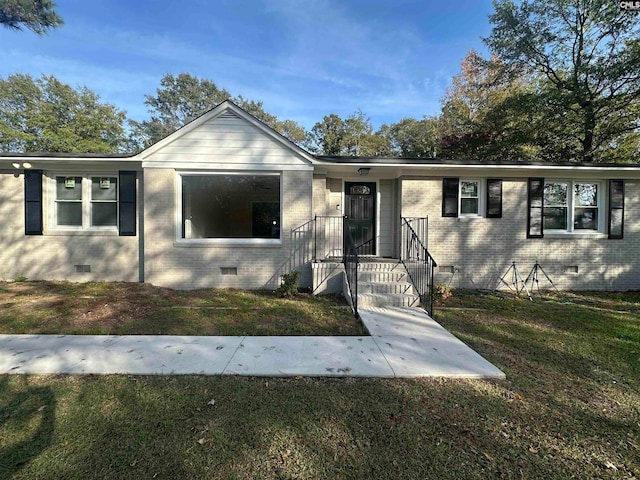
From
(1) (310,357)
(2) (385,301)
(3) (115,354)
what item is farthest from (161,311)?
(2) (385,301)

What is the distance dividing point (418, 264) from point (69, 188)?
9.13 meters

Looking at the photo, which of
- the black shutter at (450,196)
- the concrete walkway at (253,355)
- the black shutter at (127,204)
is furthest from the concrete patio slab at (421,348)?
the black shutter at (127,204)

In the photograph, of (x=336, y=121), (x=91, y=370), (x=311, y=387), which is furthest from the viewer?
(x=336, y=121)

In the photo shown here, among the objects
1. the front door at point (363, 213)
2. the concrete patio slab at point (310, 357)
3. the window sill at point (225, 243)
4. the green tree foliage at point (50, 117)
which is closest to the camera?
the concrete patio slab at point (310, 357)

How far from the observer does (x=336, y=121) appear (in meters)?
31.8

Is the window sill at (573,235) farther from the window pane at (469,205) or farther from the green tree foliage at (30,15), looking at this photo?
the green tree foliage at (30,15)

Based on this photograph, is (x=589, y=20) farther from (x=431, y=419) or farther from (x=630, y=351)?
(x=431, y=419)

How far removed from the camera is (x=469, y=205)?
823cm

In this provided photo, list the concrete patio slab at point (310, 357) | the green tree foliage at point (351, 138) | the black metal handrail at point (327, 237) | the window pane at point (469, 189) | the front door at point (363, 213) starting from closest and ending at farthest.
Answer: the concrete patio slab at point (310, 357), the black metal handrail at point (327, 237), the window pane at point (469, 189), the front door at point (363, 213), the green tree foliage at point (351, 138)

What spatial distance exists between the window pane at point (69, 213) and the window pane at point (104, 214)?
0.38 meters

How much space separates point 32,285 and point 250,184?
19.0ft

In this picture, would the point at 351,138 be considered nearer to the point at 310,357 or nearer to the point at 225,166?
the point at 225,166

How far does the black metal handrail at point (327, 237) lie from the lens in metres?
7.73

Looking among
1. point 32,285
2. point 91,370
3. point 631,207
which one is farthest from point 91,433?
point 631,207
